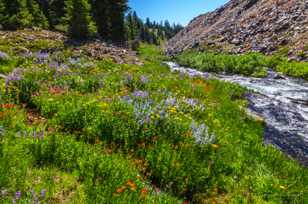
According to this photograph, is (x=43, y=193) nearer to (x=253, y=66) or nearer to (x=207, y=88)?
(x=207, y=88)

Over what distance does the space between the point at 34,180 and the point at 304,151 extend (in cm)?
812

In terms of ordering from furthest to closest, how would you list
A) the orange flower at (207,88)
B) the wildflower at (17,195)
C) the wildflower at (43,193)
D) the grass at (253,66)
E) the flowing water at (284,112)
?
the grass at (253,66) → the orange flower at (207,88) → the flowing water at (284,112) → the wildflower at (43,193) → the wildflower at (17,195)

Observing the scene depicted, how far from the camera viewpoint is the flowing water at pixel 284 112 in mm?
10250

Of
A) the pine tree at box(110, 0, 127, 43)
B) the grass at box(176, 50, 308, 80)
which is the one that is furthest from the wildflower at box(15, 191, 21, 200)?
the pine tree at box(110, 0, 127, 43)

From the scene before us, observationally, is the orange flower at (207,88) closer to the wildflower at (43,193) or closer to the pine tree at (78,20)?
the wildflower at (43,193)

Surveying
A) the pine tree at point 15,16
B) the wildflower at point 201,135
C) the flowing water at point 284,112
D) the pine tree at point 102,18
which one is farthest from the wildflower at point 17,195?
the pine tree at point 102,18

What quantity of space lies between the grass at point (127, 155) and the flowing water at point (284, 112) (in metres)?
0.97

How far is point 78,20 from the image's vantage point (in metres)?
32.1

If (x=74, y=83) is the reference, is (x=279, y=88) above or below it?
below

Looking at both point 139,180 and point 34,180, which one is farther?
point 139,180

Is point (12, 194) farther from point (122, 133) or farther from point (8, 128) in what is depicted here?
point (122, 133)

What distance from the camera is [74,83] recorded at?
1101 cm

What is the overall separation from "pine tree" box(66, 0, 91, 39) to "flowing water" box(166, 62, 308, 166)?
59.7 ft

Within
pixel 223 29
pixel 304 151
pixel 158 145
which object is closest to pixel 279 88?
pixel 304 151
